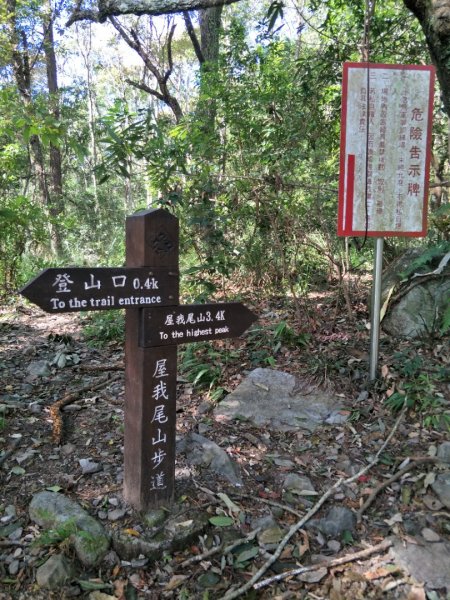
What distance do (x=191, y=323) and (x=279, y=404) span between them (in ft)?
5.66

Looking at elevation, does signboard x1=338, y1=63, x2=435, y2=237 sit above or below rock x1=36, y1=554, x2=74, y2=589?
above

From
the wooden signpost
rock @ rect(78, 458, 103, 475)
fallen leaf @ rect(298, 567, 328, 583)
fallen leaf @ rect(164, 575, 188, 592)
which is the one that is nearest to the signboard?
the wooden signpost

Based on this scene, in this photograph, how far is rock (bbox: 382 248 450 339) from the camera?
446 cm

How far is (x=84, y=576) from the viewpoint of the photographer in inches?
90.4

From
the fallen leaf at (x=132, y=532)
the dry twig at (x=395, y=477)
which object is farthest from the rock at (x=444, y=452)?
the fallen leaf at (x=132, y=532)

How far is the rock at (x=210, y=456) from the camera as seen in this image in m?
3.09

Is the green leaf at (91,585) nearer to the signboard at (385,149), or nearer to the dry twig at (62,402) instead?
the dry twig at (62,402)

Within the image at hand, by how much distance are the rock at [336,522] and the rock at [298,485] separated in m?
0.24

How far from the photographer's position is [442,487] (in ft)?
9.23

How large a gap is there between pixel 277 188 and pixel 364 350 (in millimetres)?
1872

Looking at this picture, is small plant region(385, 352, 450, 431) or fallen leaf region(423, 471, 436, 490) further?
small plant region(385, 352, 450, 431)

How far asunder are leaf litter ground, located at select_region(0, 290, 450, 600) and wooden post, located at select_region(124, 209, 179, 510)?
18 centimetres

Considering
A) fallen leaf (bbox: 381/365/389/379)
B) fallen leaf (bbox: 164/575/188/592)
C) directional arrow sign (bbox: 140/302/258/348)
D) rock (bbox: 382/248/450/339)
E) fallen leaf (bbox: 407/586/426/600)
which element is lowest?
fallen leaf (bbox: 164/575/188/592)

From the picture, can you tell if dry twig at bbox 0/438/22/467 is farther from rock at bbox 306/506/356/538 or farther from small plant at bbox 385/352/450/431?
small plant at bbox 385/352/450/431
